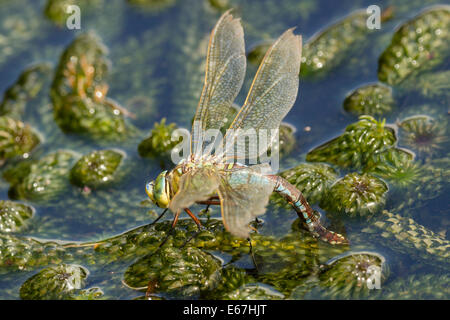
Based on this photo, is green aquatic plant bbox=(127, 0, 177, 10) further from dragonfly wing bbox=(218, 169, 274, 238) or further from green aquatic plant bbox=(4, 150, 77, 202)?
dragonfly wing bbox=(218, 169, 274, 238)

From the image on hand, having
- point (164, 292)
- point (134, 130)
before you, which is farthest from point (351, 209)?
point (134, 130)

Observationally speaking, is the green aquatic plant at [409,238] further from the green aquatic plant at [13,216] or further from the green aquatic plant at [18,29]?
the green aquatic plant at [18,29]

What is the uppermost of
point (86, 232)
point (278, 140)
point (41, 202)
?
point (278, 140)

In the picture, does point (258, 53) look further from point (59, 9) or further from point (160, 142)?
point (59, 9)

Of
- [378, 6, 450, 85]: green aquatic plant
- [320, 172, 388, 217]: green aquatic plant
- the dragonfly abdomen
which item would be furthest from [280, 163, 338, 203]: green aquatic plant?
[378, 6, 450, 85]: green aquatic plant

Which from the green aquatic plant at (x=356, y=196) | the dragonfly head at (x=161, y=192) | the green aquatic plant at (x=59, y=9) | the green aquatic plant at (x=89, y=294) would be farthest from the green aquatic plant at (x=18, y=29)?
the green aquatic plant at (x=356, y=196)
